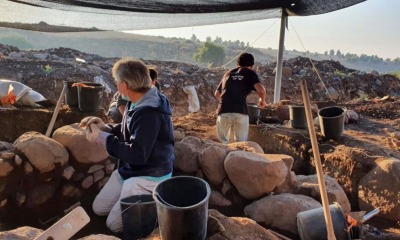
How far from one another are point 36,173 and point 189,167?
4.34ft

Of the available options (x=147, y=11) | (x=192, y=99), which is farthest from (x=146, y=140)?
(x=192, y=99)

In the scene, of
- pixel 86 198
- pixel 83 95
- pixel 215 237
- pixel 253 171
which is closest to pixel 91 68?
pixel 83 95

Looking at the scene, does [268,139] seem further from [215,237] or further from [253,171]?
[215,237]

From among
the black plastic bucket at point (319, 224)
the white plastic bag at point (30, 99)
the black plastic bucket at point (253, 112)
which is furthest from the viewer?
the black plastic bucket at point (253, 112)

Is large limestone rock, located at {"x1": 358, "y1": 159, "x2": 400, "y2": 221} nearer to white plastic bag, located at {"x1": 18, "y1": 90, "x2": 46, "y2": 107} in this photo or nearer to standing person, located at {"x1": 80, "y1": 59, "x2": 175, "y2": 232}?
standing person, located at {"x1": 80, "y1": 59, "x2": 175, "y2": 232}

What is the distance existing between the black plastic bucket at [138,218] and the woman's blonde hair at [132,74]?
75 cm

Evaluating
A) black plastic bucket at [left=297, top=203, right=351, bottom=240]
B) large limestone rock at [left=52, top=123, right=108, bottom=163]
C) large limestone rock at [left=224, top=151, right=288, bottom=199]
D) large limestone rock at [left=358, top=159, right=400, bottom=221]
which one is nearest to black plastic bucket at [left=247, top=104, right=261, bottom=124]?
large limestone rock at [left=358, top=159, right=400, bottom=221]

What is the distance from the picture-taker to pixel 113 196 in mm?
2619

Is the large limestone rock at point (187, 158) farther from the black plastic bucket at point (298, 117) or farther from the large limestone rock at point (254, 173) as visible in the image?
the black plastic bucket at point (298, 117)

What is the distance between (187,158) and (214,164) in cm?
31

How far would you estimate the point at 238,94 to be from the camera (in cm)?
421

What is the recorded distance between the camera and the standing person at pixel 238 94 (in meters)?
4.16

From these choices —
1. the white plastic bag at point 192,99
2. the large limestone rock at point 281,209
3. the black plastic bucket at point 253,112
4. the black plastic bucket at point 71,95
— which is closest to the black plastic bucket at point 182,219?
the large limestone rock at point 281,209

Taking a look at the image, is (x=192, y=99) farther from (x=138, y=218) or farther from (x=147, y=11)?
(x=138, y=218)
